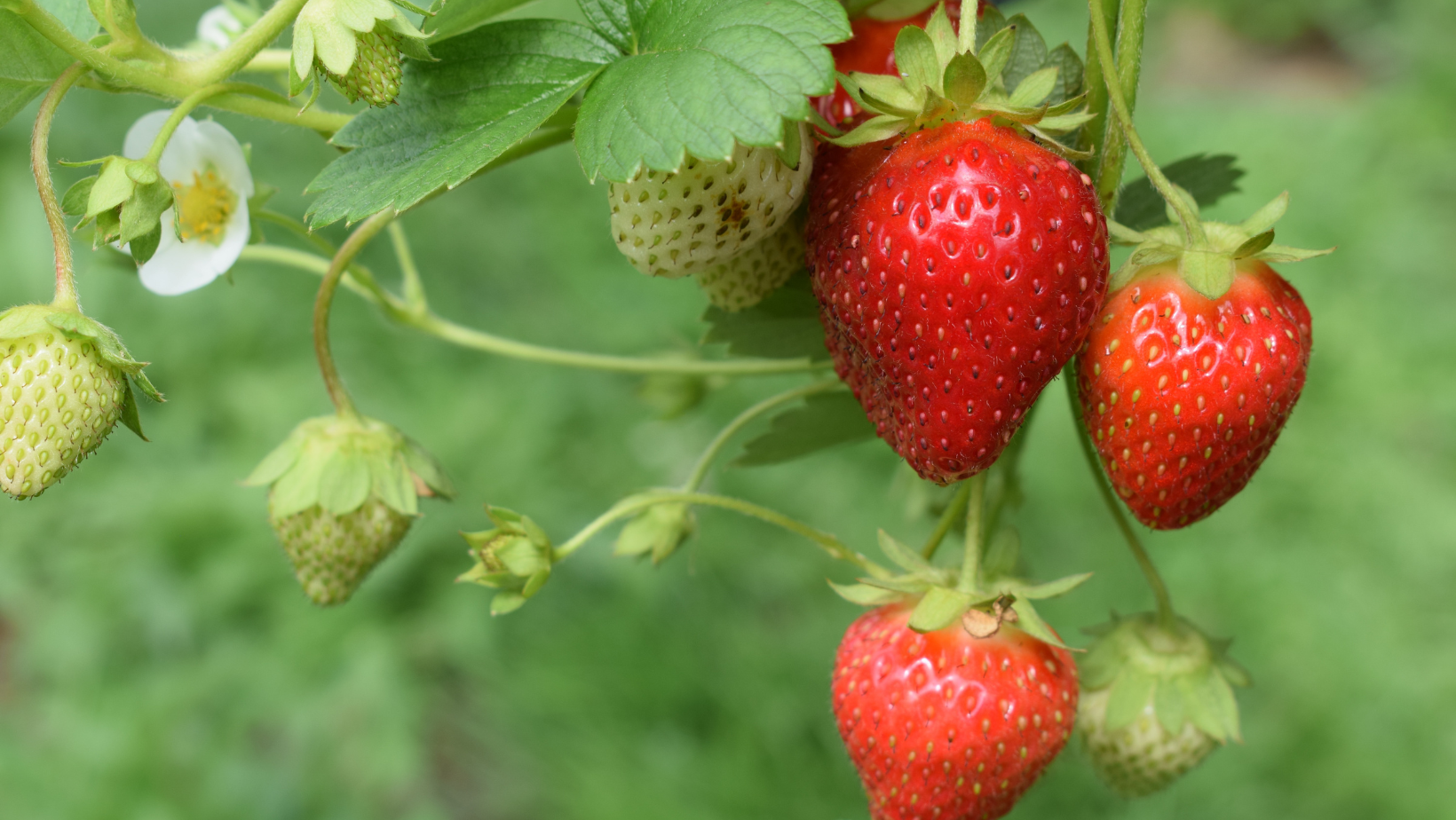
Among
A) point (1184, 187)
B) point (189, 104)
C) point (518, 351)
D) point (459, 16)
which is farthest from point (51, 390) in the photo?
point (1184, 187)

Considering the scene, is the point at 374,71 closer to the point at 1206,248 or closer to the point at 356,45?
the point at 356,45

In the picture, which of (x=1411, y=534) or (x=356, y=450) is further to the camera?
(x=1411, y=534)

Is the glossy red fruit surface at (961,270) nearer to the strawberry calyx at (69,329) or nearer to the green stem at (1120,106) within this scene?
the green stem at (1120,106)

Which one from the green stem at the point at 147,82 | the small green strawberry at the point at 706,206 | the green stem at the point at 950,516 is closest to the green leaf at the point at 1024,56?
the small green strawberry at the point at 706,206

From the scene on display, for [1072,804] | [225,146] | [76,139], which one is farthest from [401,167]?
[76,139]

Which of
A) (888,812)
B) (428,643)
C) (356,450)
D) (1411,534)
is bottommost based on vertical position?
(428,643)

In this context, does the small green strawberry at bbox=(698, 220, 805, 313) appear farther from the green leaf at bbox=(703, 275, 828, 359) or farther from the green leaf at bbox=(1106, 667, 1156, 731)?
the green leaf at bbox=(1106, 667, 1156, 731)

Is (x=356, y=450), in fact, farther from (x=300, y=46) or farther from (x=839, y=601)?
(x=839, y=601)
